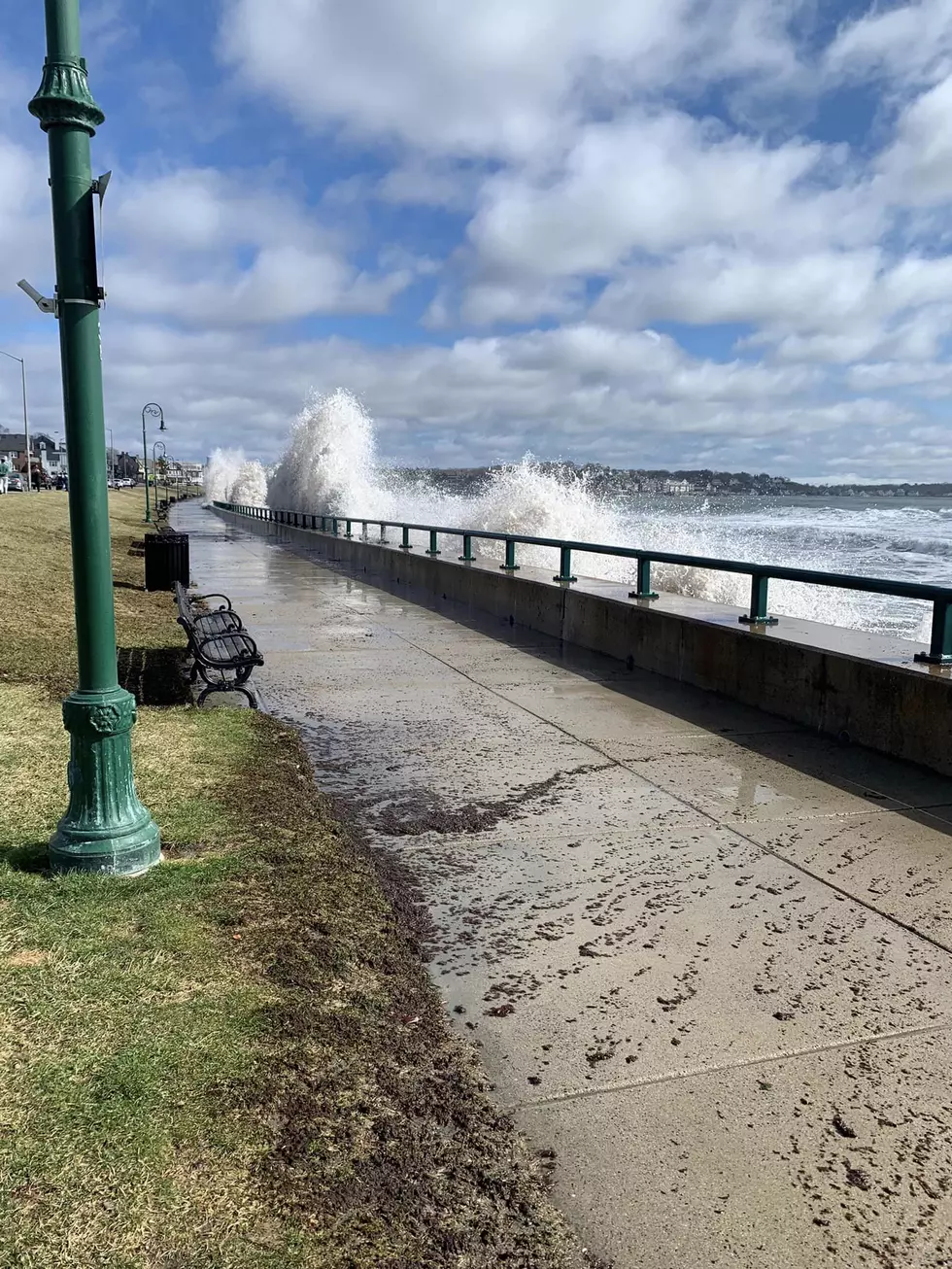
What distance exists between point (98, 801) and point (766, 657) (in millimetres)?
5104

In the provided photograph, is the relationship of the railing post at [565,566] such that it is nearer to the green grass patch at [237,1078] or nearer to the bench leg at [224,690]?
the bench leg at [224,690]

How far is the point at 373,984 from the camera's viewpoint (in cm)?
321

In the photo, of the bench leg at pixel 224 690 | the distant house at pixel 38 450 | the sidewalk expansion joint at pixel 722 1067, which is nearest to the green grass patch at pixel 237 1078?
the sidewalk expansion joint at pixel 722 1067

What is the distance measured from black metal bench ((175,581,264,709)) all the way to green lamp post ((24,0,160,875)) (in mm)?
3124

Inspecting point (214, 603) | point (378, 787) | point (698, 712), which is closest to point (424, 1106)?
point (378, 787)

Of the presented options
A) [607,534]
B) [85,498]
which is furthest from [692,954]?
[607,534]

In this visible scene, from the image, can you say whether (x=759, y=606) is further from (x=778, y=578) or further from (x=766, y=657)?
(x=766, y=657)

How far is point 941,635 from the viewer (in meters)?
5.95

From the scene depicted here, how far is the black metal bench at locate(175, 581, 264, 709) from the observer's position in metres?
7.06

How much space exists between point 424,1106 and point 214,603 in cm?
1182

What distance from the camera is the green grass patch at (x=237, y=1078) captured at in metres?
2.12

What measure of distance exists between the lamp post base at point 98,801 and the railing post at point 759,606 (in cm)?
522

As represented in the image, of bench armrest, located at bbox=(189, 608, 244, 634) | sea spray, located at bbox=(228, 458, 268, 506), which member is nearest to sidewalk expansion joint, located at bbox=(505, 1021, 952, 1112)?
bench armrest, located at bbox=(189, 608, 244, 634)

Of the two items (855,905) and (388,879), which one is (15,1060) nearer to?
(388,879)
